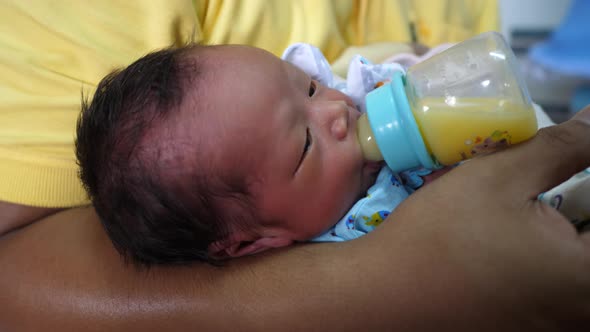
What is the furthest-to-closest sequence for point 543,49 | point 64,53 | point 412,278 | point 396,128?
point 543,49, point 64,53, point 396,128, point 412,278

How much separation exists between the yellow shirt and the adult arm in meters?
0.24

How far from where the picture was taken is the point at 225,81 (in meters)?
0.87

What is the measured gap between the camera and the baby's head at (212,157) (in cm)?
84

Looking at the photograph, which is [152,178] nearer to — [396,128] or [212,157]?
[212,157]

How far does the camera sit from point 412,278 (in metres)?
0.69

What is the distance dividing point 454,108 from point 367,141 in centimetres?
21

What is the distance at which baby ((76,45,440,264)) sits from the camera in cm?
84

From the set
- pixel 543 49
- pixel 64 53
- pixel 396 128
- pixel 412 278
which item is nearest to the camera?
pixel 412 278

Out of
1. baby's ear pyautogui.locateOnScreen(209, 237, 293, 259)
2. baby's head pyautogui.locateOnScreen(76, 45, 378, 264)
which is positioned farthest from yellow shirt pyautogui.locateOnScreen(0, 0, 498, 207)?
baby's ear pyautogui.locateOnScreen(209, 237, 293, 259)

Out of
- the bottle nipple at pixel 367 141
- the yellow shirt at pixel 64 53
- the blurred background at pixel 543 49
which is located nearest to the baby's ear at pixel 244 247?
the bottle nipple at pixel 367 141

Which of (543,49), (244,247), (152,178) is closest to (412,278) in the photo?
(244,247)

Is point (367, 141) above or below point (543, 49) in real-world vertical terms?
above

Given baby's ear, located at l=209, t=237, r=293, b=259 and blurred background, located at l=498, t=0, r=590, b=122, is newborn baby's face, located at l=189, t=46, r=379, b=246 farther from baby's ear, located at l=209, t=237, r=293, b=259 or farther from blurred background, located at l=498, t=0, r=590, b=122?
blurred background, located at l=498, t=0, r=590, b=122

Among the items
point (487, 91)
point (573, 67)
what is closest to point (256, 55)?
point (487, 91)
